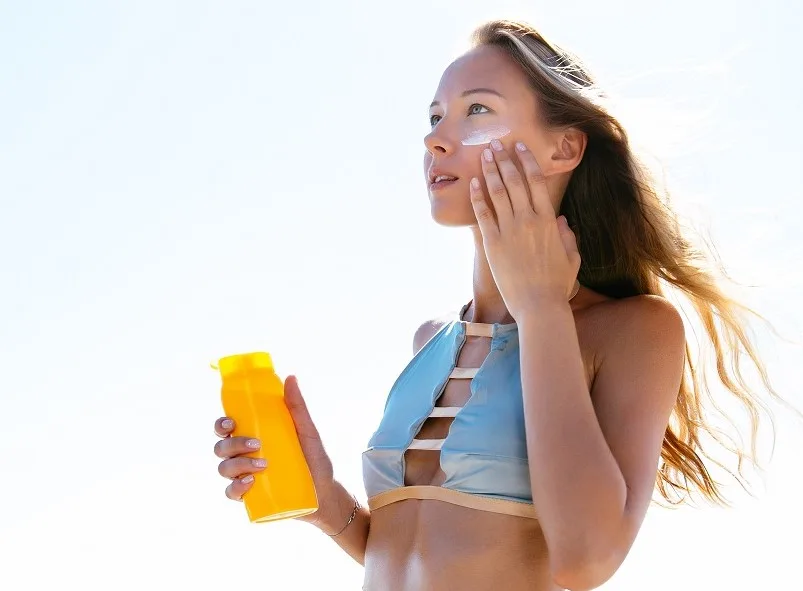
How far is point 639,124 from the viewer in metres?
2.57

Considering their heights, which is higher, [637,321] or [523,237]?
[523,237]

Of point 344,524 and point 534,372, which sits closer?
point 534,372

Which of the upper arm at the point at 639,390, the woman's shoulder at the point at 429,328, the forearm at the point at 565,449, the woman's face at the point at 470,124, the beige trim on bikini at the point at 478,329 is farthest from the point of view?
the woman's shoulder at the point at 429,328

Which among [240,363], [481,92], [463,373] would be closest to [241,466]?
[240,363]

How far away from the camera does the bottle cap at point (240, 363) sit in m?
2.24

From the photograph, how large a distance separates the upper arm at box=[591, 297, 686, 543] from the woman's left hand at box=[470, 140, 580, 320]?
182 millimetres

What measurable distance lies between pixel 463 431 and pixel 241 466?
0.46 metres

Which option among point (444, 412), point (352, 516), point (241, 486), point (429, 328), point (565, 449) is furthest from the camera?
point (429, 328)

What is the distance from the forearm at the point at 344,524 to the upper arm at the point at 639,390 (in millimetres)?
702

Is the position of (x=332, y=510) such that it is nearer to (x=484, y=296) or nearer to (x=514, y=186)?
(x=484, y=296)

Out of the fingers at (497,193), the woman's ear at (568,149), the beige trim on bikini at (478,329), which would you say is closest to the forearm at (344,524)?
the beige trim on bikini at (478,329)

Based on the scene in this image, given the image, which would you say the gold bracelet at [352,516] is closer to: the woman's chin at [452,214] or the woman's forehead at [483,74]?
the woman's chin at [452,214]

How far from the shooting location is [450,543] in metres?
2.13

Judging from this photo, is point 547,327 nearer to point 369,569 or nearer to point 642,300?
point 642,300
